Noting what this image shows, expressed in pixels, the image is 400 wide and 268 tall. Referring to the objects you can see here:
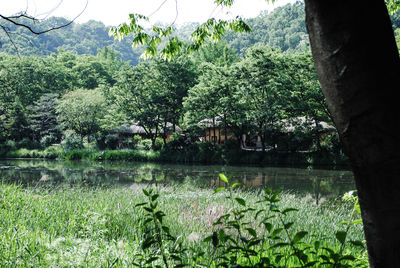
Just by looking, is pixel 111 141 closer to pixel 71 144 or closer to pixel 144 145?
pixel 71 144

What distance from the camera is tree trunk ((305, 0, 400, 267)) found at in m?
0.89

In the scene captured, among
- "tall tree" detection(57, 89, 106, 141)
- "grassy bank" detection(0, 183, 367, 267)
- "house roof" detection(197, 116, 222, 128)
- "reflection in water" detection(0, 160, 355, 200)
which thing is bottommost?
"reflection in water" detection(0, 160, 355, 200)

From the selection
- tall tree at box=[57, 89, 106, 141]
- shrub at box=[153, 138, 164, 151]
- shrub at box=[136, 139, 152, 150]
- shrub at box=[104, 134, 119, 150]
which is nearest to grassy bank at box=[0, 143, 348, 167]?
shrub at box=[153, 138, 164, 151]

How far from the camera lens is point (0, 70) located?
40188 millimetres

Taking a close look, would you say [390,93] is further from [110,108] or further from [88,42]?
[88,42]

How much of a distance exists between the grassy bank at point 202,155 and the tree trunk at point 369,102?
23726mm

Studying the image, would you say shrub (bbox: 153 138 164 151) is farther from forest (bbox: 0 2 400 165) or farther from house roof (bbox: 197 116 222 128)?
house roof (bbox: 197 116 222 128)

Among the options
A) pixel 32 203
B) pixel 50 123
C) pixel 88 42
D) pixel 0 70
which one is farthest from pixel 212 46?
pixel 88 42

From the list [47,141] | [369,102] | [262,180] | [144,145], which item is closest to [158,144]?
[144,145]

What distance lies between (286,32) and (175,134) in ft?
164

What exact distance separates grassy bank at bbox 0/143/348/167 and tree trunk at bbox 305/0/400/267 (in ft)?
77.8

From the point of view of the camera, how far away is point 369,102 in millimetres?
896

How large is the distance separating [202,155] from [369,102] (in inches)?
1058

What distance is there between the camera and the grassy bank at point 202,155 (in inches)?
933
